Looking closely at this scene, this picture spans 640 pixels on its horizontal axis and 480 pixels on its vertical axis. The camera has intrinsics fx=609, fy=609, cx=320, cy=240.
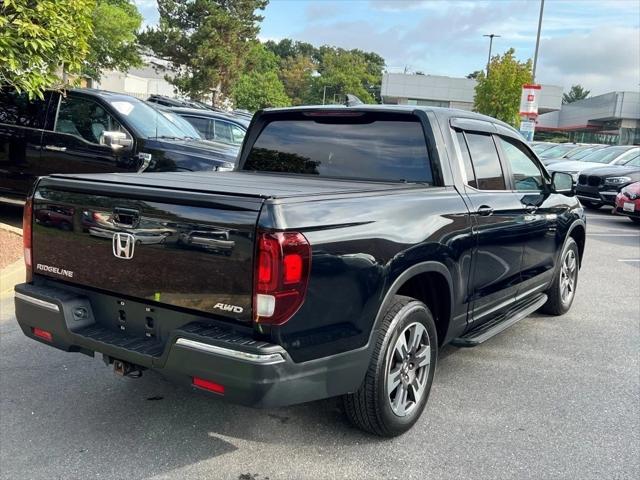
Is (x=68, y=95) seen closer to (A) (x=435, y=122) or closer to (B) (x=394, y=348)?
(A) (x=435, y=122)

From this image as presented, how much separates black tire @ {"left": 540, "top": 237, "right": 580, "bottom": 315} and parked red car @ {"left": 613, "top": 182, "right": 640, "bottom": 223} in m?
7.10

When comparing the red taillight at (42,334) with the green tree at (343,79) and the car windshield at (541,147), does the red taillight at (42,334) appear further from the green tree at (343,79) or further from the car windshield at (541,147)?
the green tree at (343,79)

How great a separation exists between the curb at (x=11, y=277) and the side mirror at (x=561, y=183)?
5198 mm

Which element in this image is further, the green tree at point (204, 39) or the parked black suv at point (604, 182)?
the green tree at point (204, 39)

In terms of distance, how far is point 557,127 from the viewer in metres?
71.4

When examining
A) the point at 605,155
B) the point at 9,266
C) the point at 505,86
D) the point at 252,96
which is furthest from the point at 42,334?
the point at 252,96

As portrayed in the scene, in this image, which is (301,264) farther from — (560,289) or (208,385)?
(560,289)

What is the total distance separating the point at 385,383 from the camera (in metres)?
3.22

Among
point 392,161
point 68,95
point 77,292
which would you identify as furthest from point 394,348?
point 68,95

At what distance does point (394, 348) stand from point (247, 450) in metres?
0.97

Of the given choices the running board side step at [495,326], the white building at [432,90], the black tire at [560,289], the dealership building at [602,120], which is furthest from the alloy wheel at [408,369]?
the white building at [432,90]

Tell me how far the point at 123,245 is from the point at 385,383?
1531 millimetres

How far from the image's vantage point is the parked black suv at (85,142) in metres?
7.82

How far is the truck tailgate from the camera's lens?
8.92 feet
